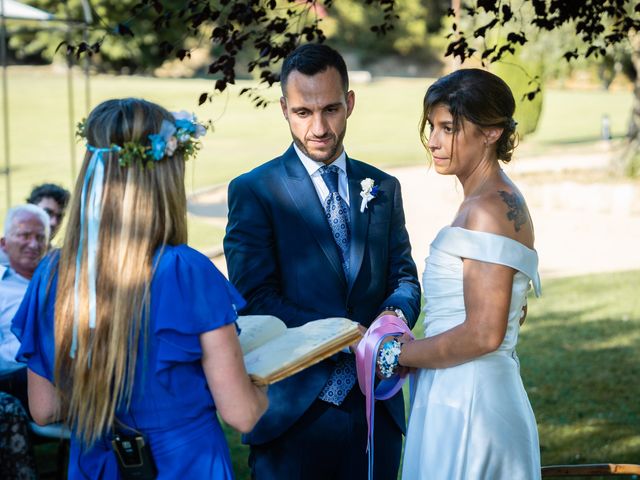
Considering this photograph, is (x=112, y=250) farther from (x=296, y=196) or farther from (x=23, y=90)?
(x=23, y=90)

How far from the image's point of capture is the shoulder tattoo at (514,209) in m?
2.97

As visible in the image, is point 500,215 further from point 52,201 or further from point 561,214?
point 561,214

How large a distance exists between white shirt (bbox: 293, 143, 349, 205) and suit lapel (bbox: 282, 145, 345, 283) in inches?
1.0

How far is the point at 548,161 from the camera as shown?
2467 cm

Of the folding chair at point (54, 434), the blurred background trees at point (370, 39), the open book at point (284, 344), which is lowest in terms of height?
the folding chair at point (54, 434)

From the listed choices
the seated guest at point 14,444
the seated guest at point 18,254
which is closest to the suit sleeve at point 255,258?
the seated guest at point 14,444

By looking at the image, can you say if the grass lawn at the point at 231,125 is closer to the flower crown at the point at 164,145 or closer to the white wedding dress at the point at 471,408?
the white wedding dress at the point at 471,408

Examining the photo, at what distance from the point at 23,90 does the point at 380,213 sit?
142 feet

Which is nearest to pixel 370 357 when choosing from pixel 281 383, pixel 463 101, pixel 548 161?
pixel 281 383

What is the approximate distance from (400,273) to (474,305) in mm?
731

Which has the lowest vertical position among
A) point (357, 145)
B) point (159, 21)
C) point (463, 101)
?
point (357, 145)

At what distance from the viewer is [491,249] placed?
9.50 ft

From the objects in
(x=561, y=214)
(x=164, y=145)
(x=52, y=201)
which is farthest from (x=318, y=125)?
(x=561, y=214)

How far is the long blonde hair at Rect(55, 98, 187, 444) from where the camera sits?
2412mm
